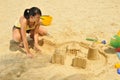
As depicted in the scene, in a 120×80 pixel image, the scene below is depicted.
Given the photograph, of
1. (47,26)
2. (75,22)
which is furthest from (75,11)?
(47,26)

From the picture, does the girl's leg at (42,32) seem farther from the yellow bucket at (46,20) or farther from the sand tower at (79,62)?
the sand tower at (79,62)

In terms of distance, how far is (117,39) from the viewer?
3945mm

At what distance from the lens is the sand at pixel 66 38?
357 cm

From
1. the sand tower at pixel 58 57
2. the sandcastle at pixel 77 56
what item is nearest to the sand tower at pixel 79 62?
the sandcastle at pixel 77 56

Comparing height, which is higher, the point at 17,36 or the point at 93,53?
the point at 17,36

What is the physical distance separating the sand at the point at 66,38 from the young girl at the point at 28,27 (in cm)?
14

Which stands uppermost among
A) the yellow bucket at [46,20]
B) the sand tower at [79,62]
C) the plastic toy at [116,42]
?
the yellow bucket at [46,20]

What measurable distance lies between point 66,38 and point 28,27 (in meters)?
0.66

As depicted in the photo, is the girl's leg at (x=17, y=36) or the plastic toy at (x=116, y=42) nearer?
the plastic toy at (x=116, y=42)

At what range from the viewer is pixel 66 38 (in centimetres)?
449

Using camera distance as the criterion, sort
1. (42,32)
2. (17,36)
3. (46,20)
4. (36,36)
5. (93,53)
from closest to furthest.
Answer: (93,53) → (17,36) → (36,36) → (42,32) → (46,20)

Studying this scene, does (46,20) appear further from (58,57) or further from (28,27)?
(58,57)

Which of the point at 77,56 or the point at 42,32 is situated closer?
the point at 77,56

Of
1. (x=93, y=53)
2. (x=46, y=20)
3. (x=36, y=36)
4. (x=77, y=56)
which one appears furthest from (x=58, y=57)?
(x=46, y=20)
